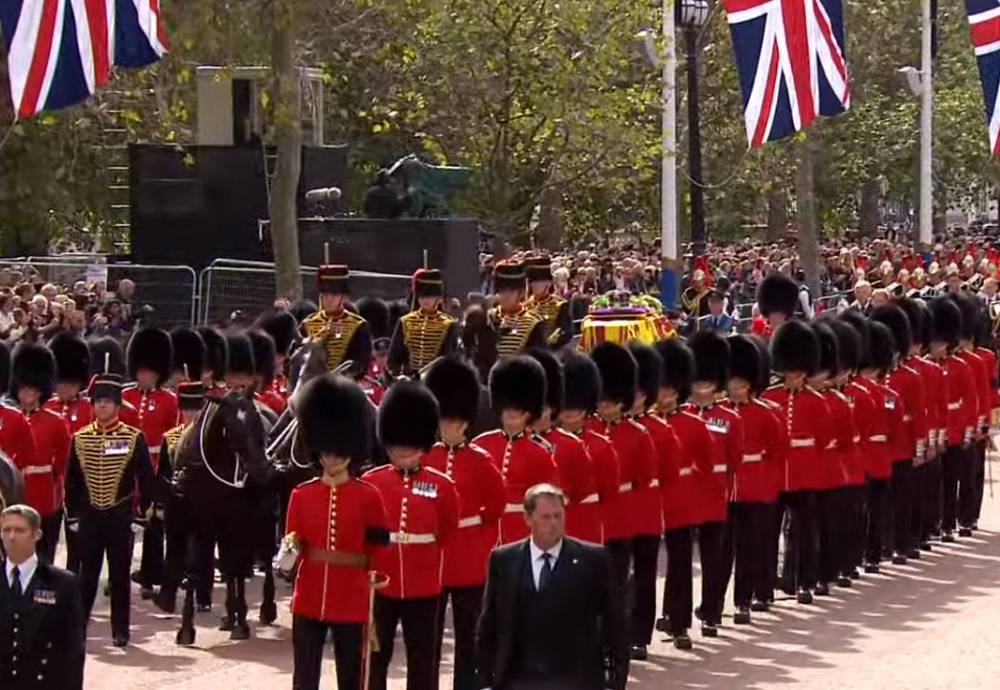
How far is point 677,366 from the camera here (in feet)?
42.9

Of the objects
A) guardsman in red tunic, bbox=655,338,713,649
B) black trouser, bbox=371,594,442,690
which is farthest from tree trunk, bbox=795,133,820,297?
black trouser, bbox=371,594,442,690

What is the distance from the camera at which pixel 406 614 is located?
998cm

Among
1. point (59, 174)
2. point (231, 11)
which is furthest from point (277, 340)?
point (59, 174)

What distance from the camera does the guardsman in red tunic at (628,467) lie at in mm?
11992

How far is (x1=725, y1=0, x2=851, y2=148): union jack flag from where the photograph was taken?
64.4 feet

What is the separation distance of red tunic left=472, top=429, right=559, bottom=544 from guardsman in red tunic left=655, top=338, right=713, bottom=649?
1.55 m

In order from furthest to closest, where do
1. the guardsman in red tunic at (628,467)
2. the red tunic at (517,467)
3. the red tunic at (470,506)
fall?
1. the guardsman in red tunic at (628,467)
2. the red tunic at (517,467)
3. the red tunic at (470,506)

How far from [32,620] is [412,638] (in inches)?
82.5

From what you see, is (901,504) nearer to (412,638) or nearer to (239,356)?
(239,356)

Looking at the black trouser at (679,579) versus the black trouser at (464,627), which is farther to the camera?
the black trouser at (679,579)

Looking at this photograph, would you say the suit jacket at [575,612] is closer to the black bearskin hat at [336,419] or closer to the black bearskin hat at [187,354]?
the black bearskin hat at [336,419]

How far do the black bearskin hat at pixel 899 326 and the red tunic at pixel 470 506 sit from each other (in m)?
6.04

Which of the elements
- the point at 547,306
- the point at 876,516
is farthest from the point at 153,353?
the point at 876,516

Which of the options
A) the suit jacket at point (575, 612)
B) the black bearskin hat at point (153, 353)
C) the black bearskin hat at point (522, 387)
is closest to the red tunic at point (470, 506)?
the black bearskin hat at point (522, 387)
